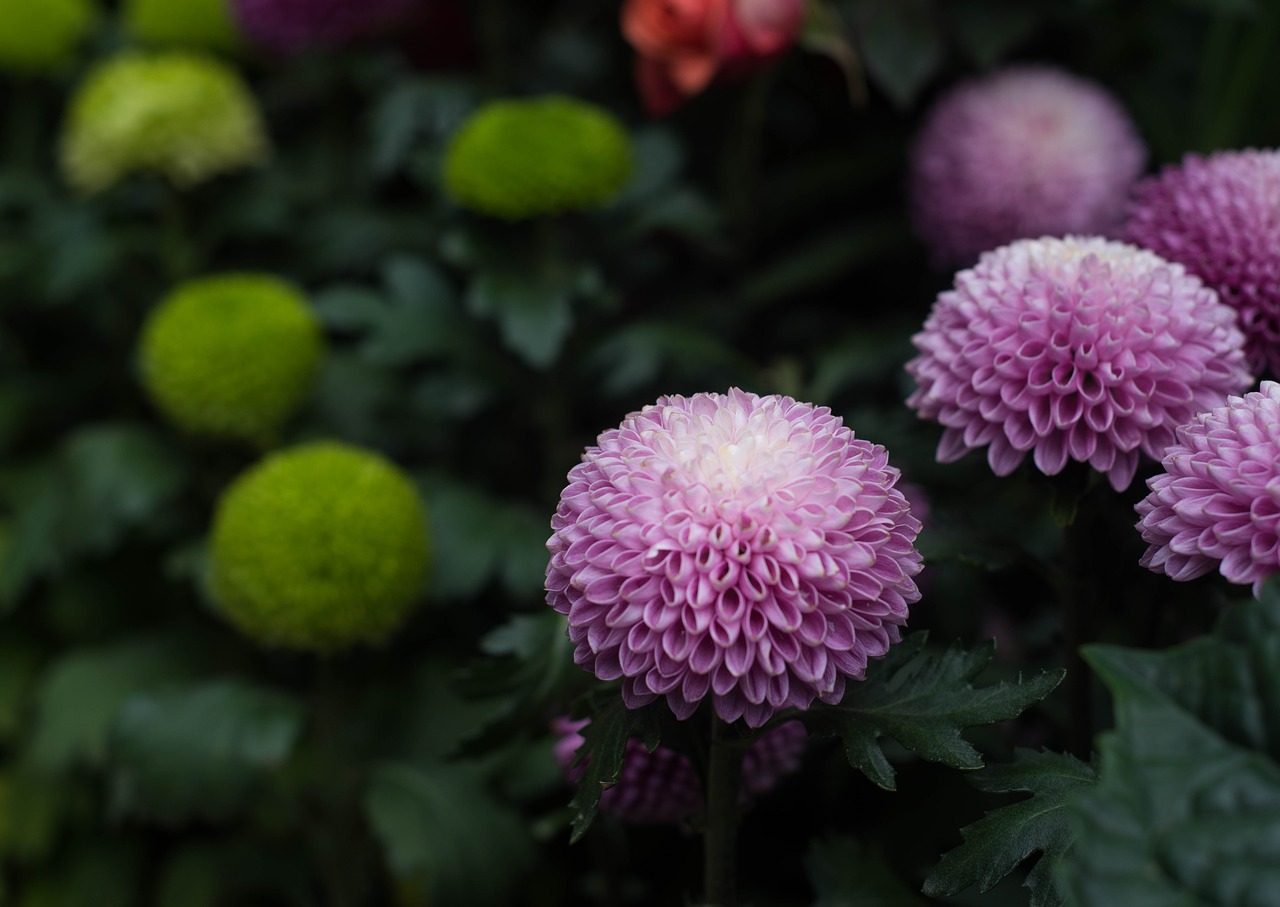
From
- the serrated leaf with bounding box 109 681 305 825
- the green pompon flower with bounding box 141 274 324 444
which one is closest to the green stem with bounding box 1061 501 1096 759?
the serrated leaf with bounding box 109 681 305 825

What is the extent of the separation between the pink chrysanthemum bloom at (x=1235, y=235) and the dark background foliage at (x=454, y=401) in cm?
16

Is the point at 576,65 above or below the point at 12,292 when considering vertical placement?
above

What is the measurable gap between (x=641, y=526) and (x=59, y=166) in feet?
5.06

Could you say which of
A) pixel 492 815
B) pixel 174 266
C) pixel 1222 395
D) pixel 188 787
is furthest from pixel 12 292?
pixel 1222 395

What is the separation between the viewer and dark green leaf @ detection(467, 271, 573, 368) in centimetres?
116

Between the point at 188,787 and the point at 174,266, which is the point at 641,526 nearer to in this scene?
the point at 188,787

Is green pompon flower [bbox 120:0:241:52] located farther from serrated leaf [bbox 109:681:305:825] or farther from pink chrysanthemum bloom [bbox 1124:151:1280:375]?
pink chrysanthemum bloom [bbox 1124:151:1280:375]

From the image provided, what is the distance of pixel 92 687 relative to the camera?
1364mm

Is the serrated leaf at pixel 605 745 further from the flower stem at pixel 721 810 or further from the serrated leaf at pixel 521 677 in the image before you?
the serrated leaf at pixel 521 677

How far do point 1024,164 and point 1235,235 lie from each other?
0.44 meters

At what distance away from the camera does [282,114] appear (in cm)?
178

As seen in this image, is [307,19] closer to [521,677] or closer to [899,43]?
[899,43]

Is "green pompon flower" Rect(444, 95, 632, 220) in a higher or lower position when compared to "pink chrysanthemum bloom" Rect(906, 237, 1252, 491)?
lower

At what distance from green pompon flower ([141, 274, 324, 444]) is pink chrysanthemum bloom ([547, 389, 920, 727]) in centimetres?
78
